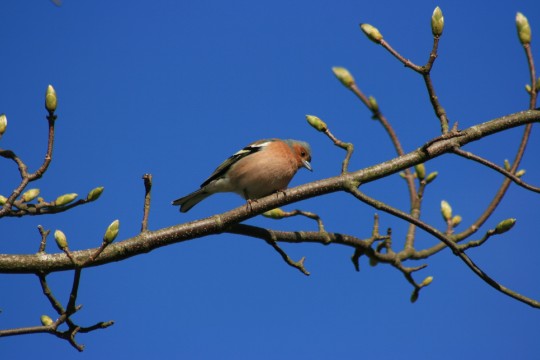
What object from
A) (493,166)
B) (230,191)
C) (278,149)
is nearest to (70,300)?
(493,166)

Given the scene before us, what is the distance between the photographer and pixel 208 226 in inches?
225

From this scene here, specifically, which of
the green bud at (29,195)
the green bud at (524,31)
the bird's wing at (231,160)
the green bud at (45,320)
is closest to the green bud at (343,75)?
the green bud at (524,31)

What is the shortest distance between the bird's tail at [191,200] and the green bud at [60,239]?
4.66m

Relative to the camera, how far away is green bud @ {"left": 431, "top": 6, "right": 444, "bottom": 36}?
5344 mm

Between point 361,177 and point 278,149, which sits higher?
point 278,149

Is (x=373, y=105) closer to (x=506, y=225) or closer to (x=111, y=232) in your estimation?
(x=506, y=225)

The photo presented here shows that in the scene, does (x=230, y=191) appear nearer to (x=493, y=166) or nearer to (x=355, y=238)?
(x=355, y=238)

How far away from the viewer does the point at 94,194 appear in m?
5.48

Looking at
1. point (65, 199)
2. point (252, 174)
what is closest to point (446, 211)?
point (252, 174)

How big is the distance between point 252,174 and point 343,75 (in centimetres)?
373

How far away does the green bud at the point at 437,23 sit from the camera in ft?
17.5

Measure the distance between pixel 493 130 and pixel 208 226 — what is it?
278 centimetres

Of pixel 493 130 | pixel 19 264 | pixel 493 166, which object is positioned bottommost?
pixel 19 264

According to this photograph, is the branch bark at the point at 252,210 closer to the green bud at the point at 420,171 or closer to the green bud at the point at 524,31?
the green bud at the point at 524,31
